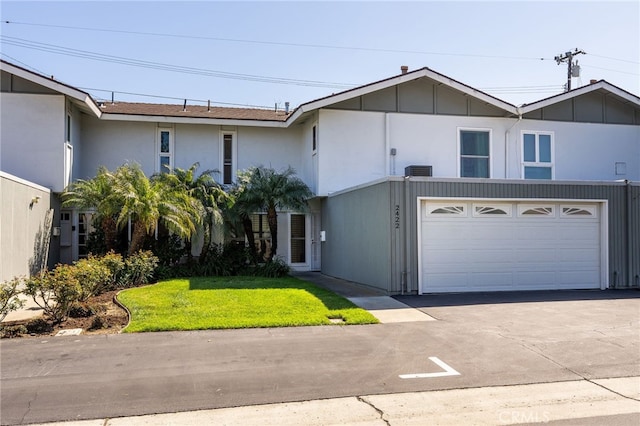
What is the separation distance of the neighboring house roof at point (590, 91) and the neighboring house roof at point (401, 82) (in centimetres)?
82

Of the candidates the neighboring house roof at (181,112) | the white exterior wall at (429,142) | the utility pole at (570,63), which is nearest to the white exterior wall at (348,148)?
the white exterior wall at (429,142)

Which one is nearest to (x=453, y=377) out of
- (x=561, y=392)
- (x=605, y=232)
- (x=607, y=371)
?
(x=561, y=392)

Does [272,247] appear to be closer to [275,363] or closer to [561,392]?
[275,363]

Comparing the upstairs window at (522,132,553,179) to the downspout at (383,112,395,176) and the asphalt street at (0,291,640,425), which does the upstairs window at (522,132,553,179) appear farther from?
the asphalt street at (0,291,640,425)

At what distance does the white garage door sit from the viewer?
13.4 metres

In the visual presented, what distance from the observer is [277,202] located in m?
16.4

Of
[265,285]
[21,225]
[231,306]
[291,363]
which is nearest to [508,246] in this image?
[265,285]

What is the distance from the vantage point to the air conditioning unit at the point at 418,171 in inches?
675

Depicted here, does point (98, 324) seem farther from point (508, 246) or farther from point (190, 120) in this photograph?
point (190, 120)

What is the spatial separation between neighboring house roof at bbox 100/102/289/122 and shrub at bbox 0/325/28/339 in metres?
10.5

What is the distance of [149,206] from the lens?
13.9m

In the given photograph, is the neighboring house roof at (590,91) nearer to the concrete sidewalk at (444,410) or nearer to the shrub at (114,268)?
the concrete sidewalk at (444,410)

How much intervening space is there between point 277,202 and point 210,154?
4102 millimetres

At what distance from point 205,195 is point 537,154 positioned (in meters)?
12.2
